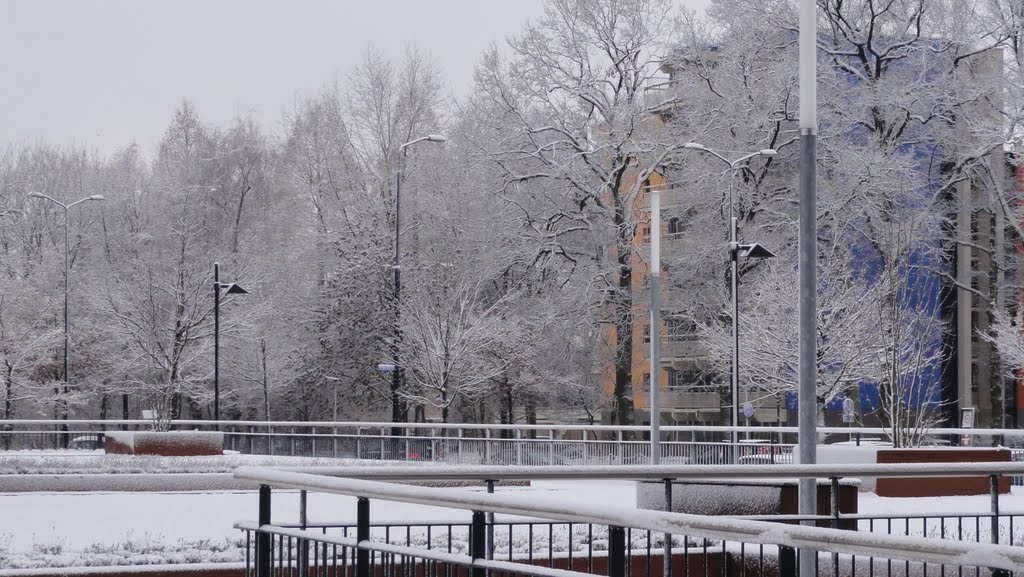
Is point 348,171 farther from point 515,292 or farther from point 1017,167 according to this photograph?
point 1017,167

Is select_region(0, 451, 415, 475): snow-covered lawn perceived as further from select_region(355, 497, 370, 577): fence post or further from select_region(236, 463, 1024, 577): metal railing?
select_region(355, 497, 370, 577): fence post

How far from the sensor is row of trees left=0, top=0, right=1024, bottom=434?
42906 mm

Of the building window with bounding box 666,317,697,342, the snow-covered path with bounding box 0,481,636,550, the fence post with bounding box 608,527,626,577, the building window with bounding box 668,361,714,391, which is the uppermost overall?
the building window with bounding box 666,317,697,342

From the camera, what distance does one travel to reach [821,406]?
39.5 m

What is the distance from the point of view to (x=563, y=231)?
45.9m

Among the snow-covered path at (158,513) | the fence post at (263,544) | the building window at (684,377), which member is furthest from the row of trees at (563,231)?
the fence post at (263,544)

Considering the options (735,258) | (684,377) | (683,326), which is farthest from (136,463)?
(684,377)

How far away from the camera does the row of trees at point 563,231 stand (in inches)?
1689

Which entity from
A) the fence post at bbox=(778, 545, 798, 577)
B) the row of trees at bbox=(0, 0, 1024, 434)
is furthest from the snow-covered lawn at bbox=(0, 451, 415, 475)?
the fence post at bbox=(778, 545, 798, 577)

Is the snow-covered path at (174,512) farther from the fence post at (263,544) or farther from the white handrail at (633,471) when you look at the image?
the fence post at (263,544)

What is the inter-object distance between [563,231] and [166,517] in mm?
26698

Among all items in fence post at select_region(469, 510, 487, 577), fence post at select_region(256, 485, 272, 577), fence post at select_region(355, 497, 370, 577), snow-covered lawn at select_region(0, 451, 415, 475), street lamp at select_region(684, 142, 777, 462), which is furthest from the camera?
street lamp at select_region(684, 142, 777, 462)

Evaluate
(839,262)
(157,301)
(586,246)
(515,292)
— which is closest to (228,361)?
(157,301)

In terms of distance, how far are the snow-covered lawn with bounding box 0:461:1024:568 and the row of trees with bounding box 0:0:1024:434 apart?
1206cm
